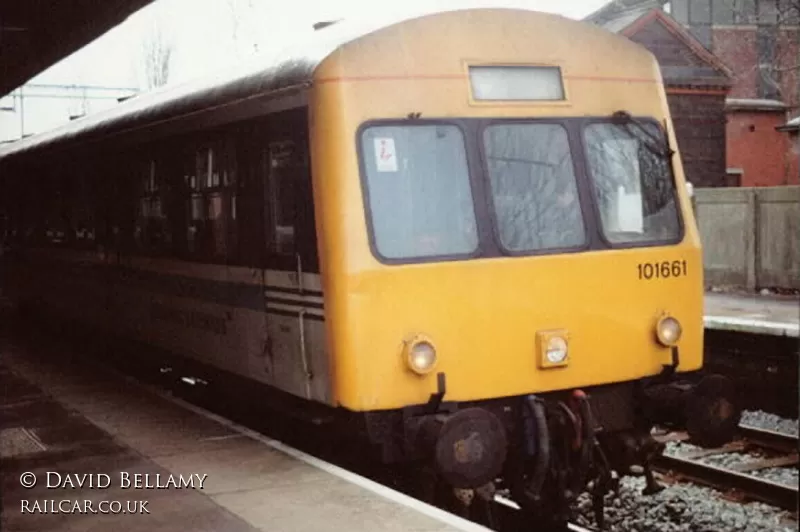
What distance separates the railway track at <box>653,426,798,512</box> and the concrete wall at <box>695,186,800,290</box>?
7.86m

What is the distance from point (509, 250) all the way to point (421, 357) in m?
0.94

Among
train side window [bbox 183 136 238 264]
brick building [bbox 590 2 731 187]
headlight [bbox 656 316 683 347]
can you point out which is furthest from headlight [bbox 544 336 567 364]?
brick building [bbox 590 2 731 187]

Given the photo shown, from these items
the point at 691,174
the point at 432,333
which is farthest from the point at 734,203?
the point at 432,333

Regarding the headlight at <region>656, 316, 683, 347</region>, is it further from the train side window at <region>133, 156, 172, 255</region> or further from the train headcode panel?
the train side window at <region>133, 156, 172, 255</region>

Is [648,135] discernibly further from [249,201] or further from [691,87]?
[691,87]

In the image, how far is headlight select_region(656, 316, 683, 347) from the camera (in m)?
7.45

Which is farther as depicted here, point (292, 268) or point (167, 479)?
point (292, 268)

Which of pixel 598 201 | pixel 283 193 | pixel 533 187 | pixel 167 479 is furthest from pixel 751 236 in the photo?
pixel 167 479

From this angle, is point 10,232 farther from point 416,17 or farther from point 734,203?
point 416,17

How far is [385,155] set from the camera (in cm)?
686

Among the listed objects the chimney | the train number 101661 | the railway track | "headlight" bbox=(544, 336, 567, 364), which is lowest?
the railway track

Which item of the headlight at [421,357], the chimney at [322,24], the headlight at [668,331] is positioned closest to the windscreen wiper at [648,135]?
the headlight at [668,331]

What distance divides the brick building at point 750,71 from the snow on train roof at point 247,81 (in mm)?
18274

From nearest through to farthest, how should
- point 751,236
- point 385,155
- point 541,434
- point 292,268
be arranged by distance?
point 385,155, point 541,434, point 292,268, point 751,236
